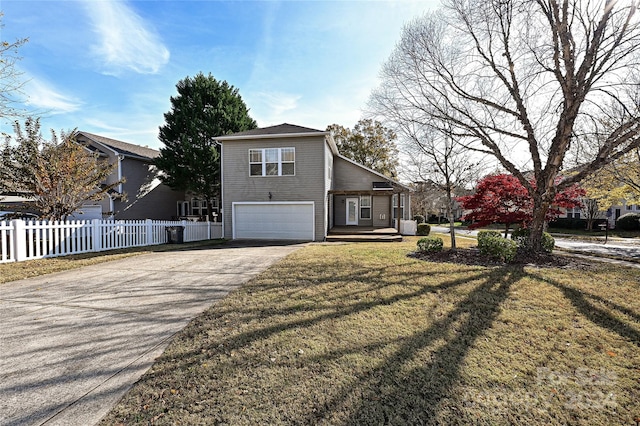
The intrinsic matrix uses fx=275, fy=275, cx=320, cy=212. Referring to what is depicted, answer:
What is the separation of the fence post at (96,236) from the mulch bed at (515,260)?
1103 cm

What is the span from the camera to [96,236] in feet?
32.6

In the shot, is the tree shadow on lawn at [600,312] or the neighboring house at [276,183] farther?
the neighboring house at [276,183]

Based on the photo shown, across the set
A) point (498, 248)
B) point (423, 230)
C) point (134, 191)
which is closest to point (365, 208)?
point (423, 230)

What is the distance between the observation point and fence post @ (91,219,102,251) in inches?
388

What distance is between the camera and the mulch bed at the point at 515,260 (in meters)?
7.33

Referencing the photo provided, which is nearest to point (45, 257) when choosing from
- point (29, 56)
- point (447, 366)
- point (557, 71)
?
point (29, 56)

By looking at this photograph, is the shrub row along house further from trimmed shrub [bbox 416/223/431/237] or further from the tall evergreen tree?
the tall evergreen tree

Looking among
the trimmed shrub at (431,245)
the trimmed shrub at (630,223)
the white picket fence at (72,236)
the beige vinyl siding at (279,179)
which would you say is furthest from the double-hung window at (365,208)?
the trimmed shrub at (630,223)

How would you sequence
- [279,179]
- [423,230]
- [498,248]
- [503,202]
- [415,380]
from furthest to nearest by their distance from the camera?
[423,230], [279,179], [503,202], [498,248], [415,380]

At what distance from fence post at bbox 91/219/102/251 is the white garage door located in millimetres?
5585

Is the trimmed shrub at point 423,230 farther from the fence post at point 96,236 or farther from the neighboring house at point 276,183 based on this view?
the fence post at point 96,236

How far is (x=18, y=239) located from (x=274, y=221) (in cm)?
883

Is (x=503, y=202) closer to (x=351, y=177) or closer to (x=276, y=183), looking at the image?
(x=351, y=177)

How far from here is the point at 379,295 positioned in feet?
15.8
